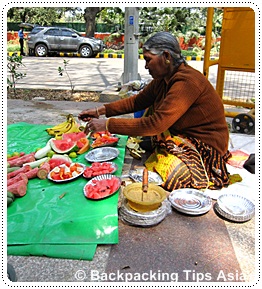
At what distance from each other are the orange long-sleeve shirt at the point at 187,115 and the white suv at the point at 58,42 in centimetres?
1619

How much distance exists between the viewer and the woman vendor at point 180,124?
2.76m

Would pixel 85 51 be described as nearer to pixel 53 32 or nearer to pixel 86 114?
pixel 53 32

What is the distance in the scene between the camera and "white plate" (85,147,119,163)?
3533mm

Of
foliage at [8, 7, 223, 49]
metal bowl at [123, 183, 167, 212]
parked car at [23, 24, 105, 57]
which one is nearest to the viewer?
metal bowl at [123, 183, 167, 212]

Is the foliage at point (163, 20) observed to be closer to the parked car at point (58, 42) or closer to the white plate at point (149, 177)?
the parked car at point (58, 42)

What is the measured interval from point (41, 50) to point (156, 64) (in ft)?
55.5

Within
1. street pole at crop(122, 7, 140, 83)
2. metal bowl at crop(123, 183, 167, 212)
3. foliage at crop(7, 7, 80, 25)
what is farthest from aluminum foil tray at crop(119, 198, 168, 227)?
foliage at crop(7, 7, 80, 25)

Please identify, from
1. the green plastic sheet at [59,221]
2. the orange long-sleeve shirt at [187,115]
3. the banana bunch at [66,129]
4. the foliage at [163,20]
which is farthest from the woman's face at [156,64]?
the foliage at [163,20]

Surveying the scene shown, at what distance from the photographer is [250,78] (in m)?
5.60

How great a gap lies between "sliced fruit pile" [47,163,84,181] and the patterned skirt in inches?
32.5

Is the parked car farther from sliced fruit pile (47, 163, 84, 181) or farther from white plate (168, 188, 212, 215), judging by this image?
white plate (168, 188, 212, 215)

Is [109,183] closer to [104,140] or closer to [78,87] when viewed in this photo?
[104,140]

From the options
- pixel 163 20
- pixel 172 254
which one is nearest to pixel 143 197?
pixel 172 254

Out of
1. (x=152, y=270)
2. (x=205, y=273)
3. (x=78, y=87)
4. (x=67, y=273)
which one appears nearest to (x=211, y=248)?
(x=205, y=273)
